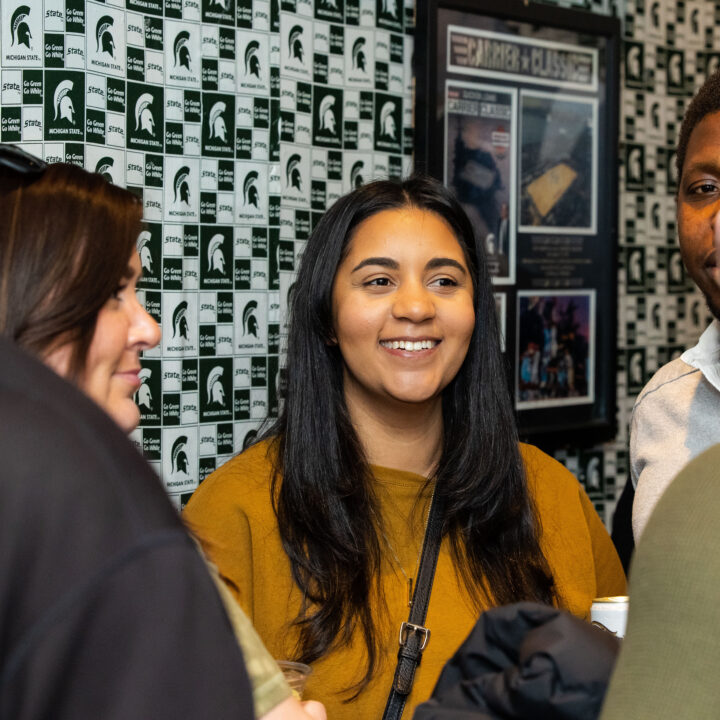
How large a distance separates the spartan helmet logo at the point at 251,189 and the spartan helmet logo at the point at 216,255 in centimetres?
13

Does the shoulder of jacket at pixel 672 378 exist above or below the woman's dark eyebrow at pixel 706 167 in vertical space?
below

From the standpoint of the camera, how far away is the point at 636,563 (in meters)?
0.80

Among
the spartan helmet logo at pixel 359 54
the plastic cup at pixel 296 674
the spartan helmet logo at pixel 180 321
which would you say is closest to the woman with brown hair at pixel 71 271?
the plastic cup at pixel 296 674

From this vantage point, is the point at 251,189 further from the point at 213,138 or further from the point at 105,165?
the point at 105,165

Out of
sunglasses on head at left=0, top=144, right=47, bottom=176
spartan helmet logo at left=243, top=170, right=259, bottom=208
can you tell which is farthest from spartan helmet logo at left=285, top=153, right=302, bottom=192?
sunglasses on head at left=0, top=144, right=47, bottom=176

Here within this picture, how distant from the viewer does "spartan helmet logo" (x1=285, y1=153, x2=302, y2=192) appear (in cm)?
285

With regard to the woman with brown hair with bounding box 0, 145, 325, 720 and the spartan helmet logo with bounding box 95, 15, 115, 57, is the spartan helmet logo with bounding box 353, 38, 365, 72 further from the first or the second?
the woman with brown hair with bounding box 0, 145, 325, 720

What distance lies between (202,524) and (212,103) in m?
1.17

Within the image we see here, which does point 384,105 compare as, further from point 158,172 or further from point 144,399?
point 144,399

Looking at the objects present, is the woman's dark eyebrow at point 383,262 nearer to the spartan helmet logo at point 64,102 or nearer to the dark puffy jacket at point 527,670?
the spartan helmet logo at point 64,102

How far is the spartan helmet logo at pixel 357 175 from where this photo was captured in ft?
9.84

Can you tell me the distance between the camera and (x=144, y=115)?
2.57 m

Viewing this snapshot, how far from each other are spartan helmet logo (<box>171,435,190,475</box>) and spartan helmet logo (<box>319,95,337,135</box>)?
97 centimetres

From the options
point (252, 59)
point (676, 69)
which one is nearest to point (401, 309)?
point (252, 59)
